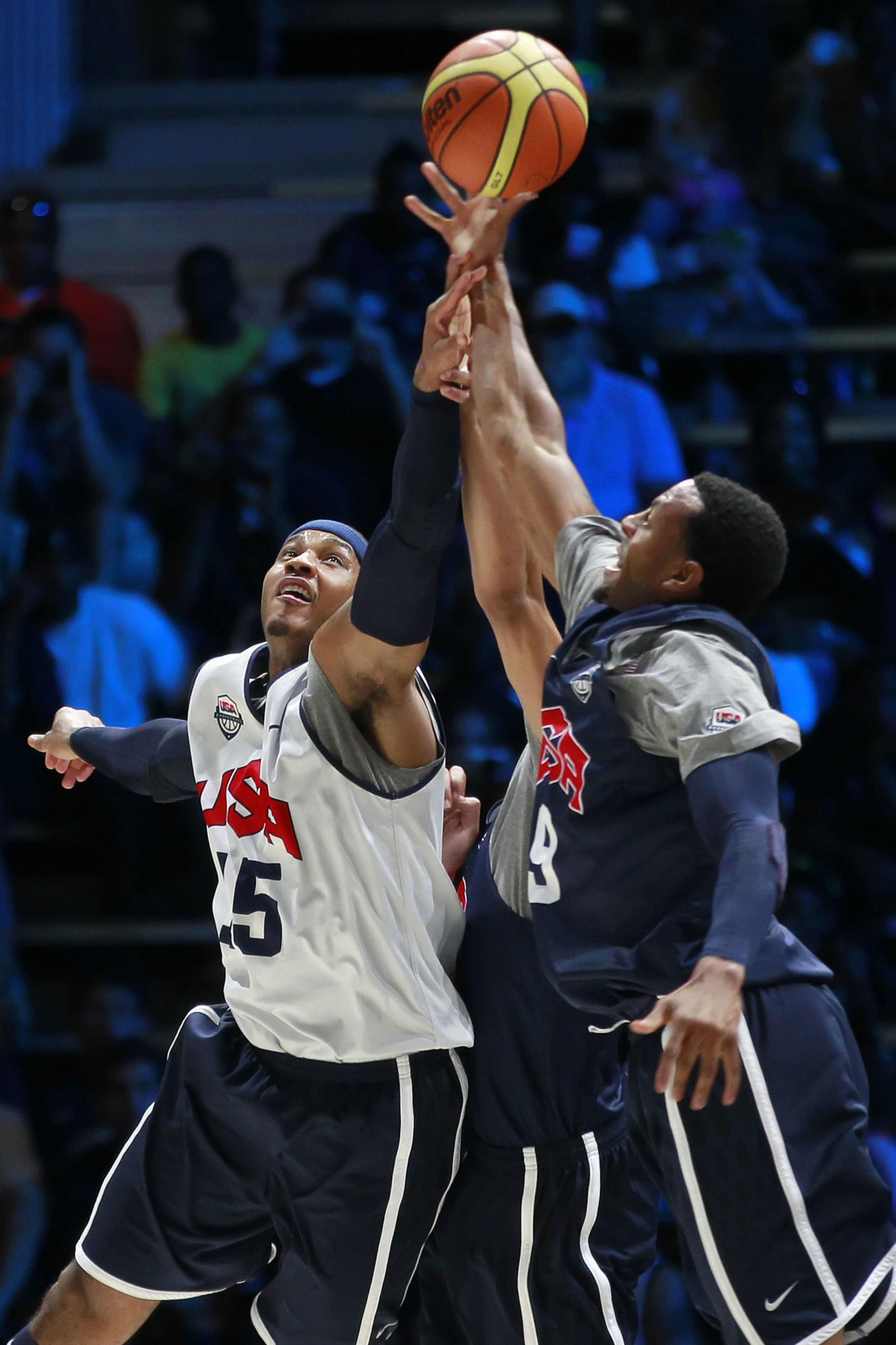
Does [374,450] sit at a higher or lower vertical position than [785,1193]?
lower

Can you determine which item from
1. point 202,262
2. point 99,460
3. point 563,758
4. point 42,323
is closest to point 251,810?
point 563,758

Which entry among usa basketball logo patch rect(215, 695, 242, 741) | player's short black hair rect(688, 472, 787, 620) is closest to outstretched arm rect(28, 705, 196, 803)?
usa basketball logo patch rect(215, 695, 242, 741)

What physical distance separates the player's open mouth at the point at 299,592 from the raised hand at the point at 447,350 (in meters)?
0.54

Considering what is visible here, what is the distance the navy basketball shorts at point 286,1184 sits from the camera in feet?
9.87

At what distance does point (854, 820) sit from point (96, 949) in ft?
8.39

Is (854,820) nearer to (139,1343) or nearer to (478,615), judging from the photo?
(478,615)

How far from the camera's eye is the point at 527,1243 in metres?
3.14

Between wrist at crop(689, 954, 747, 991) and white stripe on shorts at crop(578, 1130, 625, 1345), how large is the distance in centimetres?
97

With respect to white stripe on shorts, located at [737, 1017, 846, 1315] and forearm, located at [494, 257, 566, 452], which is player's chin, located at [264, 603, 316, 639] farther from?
white stripe on shorts, located at [737, 1017, 846, 1315]

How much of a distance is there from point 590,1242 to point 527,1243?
13 cm

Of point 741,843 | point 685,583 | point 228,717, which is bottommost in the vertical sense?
point 228,717

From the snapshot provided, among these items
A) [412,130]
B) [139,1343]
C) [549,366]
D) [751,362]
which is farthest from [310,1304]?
[412,130]

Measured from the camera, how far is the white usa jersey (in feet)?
9.87

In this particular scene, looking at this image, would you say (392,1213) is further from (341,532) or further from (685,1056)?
(341,532)
